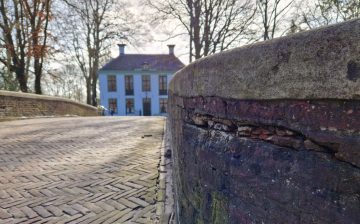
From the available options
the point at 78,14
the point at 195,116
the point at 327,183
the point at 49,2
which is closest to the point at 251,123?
the point at 327,183

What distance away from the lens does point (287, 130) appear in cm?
108

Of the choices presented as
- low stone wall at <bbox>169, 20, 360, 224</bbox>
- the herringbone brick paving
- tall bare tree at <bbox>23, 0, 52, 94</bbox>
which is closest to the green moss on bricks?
low stone wall at <bbox>169, 20, 360, 224</bbox>

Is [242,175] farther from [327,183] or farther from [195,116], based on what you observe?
[195,116]

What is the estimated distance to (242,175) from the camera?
1313 mm

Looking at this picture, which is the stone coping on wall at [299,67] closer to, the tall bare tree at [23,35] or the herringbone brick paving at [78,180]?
the herringbone brick paving at [78,180]

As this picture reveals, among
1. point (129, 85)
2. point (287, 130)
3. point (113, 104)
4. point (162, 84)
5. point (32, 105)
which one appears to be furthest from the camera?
point (162, 84)

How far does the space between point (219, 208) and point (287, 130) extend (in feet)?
2.25

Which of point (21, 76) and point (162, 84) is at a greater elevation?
point (162, 84)

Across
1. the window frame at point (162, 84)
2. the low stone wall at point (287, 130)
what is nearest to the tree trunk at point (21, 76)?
the low stone wall at point (287, 130)

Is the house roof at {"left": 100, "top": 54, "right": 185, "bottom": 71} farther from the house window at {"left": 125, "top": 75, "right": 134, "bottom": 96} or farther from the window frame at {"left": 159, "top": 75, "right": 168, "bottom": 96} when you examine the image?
the house window at {"left": 125, "top": 75, "right": 134, "bottom": 96}

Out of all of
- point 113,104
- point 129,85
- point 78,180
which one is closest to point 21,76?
point 78,180

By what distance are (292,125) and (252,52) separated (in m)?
0.36

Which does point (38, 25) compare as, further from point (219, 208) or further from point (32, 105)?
point (219, 208)

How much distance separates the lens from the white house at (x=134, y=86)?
122 ft
